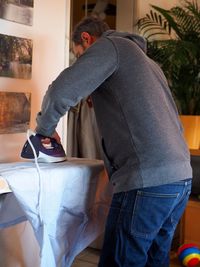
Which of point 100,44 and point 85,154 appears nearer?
point 100,44

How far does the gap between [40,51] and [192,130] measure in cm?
145

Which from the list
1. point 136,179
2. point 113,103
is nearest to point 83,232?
point 136,179

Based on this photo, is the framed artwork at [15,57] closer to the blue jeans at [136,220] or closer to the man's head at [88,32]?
the man's head at [88,32]

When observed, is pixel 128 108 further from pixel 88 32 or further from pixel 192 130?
pixel 192 130

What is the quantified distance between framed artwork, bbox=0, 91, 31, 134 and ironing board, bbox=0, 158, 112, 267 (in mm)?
377

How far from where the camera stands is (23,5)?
207 cm

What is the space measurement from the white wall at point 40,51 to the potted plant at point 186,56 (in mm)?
1171

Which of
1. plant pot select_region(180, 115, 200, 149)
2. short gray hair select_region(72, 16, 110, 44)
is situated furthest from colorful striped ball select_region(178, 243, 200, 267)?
short gray hair select_region(72, 16, 110, 44)

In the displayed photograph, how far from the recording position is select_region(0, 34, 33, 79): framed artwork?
198 cm

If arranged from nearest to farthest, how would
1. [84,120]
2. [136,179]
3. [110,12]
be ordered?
A: 1. [136,179]
2. [84,120]
3. [110,12]

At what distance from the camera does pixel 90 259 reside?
2877 mm

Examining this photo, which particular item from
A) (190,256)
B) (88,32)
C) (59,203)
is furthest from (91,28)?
(190,256)

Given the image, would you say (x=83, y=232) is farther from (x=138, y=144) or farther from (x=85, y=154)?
(x=85, y=154)

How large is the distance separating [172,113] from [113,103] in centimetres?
22
